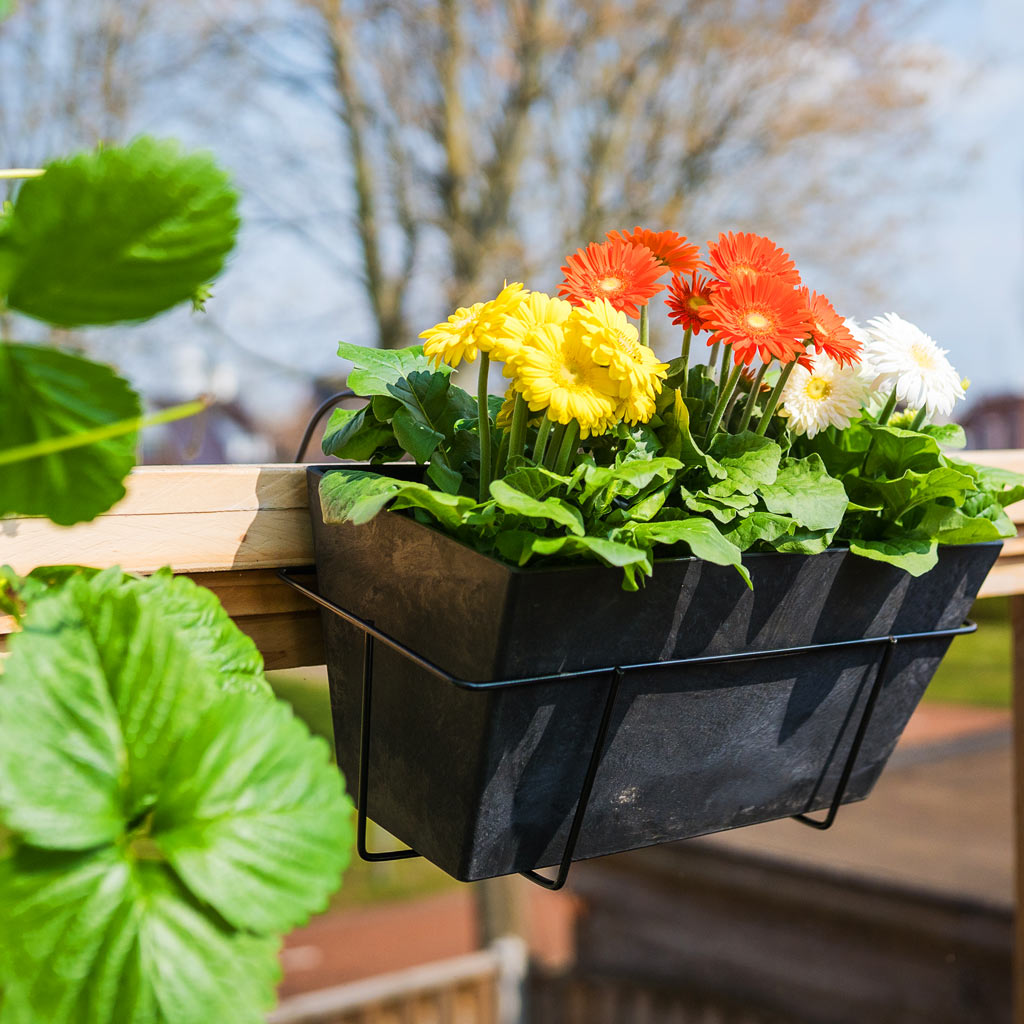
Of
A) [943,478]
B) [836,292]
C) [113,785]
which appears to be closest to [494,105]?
[836,292]

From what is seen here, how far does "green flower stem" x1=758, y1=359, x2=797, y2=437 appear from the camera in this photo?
19.4 inches

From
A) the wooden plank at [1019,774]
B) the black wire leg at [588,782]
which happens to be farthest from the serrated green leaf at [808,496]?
the wooden plank at [1019,774]

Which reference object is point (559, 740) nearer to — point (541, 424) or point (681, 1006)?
point (541, 424)

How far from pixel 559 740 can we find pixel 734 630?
0.33 feet

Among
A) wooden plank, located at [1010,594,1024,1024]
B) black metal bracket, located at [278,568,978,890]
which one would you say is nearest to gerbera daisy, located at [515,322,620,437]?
black metal bracket, located at [278,568,978,890]

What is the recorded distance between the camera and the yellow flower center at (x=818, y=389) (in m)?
0.51

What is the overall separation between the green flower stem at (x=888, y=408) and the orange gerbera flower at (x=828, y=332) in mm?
69

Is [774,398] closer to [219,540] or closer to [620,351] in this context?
[620,351]

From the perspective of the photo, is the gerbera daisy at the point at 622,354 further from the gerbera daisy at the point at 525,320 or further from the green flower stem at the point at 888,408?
the green flower stem at the point at 888,408

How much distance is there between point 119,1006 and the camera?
23cm

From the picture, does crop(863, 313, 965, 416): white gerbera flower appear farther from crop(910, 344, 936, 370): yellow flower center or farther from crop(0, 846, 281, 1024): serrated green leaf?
crop(0, 846, 281, 1024): serrated green leaf

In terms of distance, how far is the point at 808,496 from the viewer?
47 cm

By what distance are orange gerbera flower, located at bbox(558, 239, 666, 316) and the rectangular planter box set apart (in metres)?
0.12

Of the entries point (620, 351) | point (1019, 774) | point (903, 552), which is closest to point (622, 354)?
point (620, 351)
